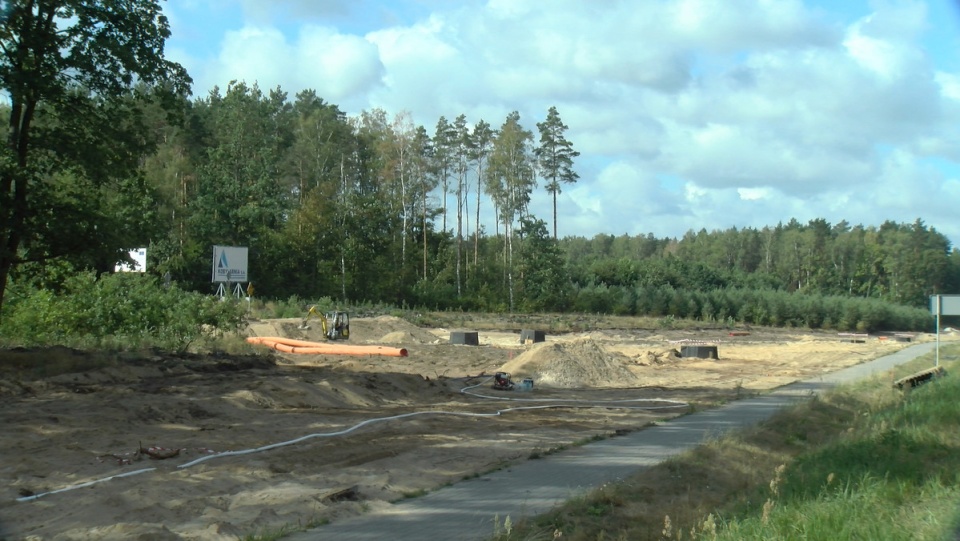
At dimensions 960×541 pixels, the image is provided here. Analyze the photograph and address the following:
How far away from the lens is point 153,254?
54.1 m

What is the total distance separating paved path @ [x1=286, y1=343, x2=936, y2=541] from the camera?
7798 millimetres

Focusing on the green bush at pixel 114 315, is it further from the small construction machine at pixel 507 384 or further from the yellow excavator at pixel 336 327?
the small construction machine at pixel 507 384

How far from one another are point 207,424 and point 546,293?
6033 centimetres

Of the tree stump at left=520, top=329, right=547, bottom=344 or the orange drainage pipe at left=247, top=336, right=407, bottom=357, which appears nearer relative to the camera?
the orange drainage pipe at left=247, top=336, right=407, bottom=357

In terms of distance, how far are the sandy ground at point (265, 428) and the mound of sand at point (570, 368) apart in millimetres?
57

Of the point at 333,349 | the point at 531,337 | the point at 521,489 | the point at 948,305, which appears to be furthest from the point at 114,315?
the point at 948,305

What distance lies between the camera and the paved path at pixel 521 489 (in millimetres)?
7798

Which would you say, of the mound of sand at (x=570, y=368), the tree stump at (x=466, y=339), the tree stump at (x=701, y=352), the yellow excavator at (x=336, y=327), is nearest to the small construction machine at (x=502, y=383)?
the mound of sand at (x=570, y=368)

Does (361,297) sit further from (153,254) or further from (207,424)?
(207,424)

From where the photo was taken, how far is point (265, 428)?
13250 millimetres

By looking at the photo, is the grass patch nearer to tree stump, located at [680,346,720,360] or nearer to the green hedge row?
tree stump, located at [680,346,720,360]

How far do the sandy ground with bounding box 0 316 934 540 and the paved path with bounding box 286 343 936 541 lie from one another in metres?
0.39

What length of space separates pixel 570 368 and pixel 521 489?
14.7 m

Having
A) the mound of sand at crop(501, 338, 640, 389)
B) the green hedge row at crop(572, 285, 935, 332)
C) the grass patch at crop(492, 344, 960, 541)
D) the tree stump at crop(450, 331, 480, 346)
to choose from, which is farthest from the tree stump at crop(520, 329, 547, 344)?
the green hedge row at crop(572, 285, 935, 332)
